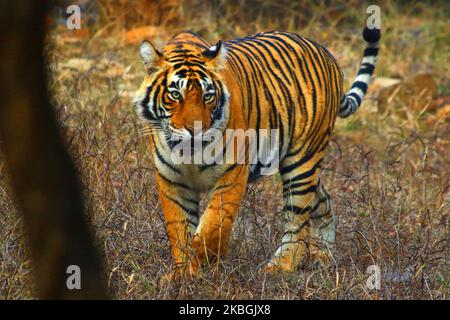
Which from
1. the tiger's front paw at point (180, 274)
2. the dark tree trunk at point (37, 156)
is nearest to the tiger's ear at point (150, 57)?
the tiger's front paw at point (180, 274)

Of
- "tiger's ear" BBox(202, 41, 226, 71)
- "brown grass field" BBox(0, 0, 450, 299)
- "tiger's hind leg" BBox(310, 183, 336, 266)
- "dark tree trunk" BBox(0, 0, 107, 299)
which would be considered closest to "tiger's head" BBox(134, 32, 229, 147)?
"tiger's ear" BBox(202, 41, 226, 71)

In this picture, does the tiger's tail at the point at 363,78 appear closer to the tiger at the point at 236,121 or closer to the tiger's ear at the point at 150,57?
the tiger at the point at 236,121

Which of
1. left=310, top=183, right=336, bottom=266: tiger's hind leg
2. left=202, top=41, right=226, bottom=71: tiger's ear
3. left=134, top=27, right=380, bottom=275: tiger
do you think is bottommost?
left=310, top=183, right=336, bottom=266: tiger's hind leg

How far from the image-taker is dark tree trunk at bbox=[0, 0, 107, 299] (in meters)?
2.69

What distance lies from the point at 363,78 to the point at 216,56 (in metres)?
1.58

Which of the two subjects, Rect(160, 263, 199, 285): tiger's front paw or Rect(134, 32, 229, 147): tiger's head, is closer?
Rect(160, 263, 199, 285): tiger's front paw

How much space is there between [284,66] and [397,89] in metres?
3.75

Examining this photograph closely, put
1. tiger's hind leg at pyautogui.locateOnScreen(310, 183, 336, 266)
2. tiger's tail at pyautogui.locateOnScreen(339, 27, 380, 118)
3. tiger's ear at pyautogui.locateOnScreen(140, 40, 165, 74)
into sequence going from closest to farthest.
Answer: tiger's ear at pyautogui.locateOnScreen(140, 40, 165, 74) < tiger's hind leg at pyautogui.locateOnScreen(310, 183, 336, 266) < tiger's tail at pyautogui.locateOnScreen(339, 27, 380, 118)

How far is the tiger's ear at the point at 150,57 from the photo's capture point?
15.9ft

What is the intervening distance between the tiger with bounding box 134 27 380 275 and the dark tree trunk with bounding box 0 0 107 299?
5.84 feet

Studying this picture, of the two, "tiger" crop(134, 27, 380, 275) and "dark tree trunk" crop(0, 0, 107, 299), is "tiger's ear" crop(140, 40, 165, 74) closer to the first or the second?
"tiger" crop(134, 27, 380, 275)

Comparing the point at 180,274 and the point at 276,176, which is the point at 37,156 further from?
the point at 276,176

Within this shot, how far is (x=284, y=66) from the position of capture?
5.60 m
